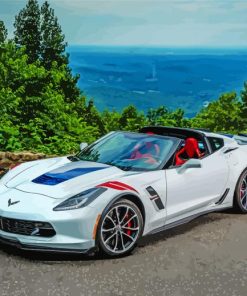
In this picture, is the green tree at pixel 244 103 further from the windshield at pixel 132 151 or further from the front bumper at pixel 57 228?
the front bumper at pixel 57 228

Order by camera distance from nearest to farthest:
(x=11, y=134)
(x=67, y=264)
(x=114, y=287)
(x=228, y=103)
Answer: (x=114, y=287), (x=67, y=264), (x=11, y=134), (x=228, y=103)

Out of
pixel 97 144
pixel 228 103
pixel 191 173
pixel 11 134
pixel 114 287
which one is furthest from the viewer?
pixel 228 103

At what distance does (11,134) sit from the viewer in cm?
1189

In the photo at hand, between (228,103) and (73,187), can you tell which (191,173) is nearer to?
(73,187)

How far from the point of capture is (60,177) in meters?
6.18

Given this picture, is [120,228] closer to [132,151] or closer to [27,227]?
[27,227]

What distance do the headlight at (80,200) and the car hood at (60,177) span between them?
71mm

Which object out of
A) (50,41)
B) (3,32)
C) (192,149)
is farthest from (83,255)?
(50,41)

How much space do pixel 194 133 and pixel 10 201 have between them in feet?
9.66

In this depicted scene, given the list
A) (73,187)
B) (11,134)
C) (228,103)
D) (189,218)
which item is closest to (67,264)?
(73,187)

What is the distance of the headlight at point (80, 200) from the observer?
5.61m

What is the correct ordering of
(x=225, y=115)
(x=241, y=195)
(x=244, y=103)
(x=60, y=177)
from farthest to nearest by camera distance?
(x=244, y=103) → (x=225, y=115) → (x=241, y=195) → (x=60, y=177)

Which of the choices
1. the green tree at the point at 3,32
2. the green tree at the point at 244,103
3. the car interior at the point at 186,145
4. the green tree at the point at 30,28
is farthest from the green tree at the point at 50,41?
the car interior at the point at 186,145

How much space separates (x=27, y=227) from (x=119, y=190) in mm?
984
